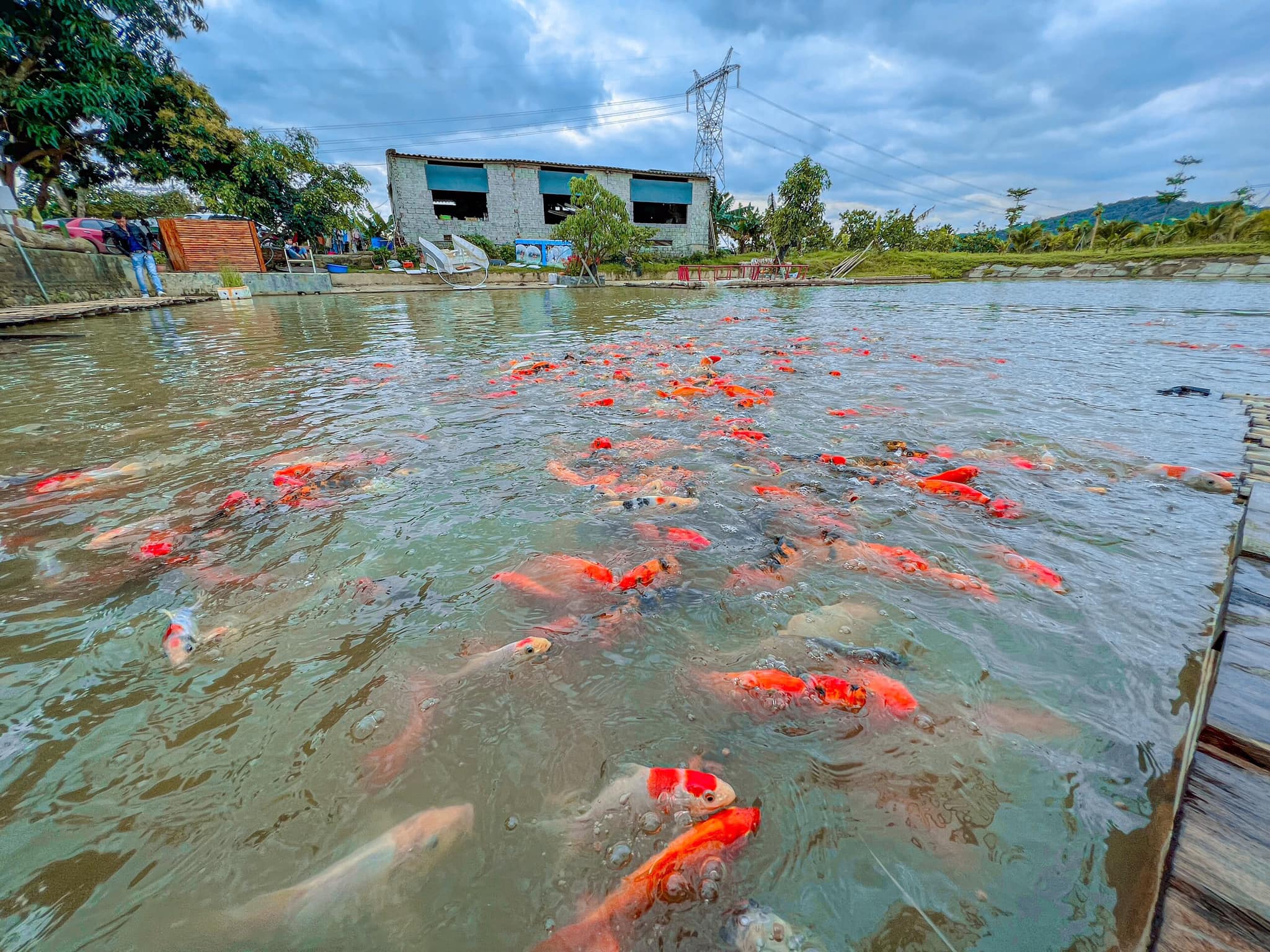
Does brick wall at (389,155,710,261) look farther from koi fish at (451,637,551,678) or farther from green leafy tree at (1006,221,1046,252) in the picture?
green leafy tree at (1006,221,1046,252)

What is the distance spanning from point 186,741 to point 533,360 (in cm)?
884

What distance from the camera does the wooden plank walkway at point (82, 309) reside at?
13331 millimetres

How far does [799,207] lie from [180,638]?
46.3m

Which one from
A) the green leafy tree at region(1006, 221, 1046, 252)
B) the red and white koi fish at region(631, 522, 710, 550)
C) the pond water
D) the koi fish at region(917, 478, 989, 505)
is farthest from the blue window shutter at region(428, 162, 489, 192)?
the green leafy tree at region(1006, 221, 1046, 252)

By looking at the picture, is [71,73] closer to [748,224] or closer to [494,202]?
[494,202]

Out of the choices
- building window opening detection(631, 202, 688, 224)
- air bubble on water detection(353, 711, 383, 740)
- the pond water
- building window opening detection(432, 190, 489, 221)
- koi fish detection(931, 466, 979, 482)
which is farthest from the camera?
building window opening detection(631, 202, 688, 224)

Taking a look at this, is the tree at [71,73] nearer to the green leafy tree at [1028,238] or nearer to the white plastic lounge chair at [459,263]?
the white plastic lounge chair at [459,263]

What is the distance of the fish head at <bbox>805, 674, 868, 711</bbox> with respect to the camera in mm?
2336

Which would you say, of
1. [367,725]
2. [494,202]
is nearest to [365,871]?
[367,725]

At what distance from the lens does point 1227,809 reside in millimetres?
1511

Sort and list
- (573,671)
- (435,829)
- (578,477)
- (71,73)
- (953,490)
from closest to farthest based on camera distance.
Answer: (435,829) < (573,671) < (953,490) < (578,477) < (71,73)

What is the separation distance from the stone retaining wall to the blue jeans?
5442 cm

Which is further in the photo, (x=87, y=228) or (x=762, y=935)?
(x=87, y=228)

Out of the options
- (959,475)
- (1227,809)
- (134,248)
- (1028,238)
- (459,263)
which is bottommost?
(959,475)
